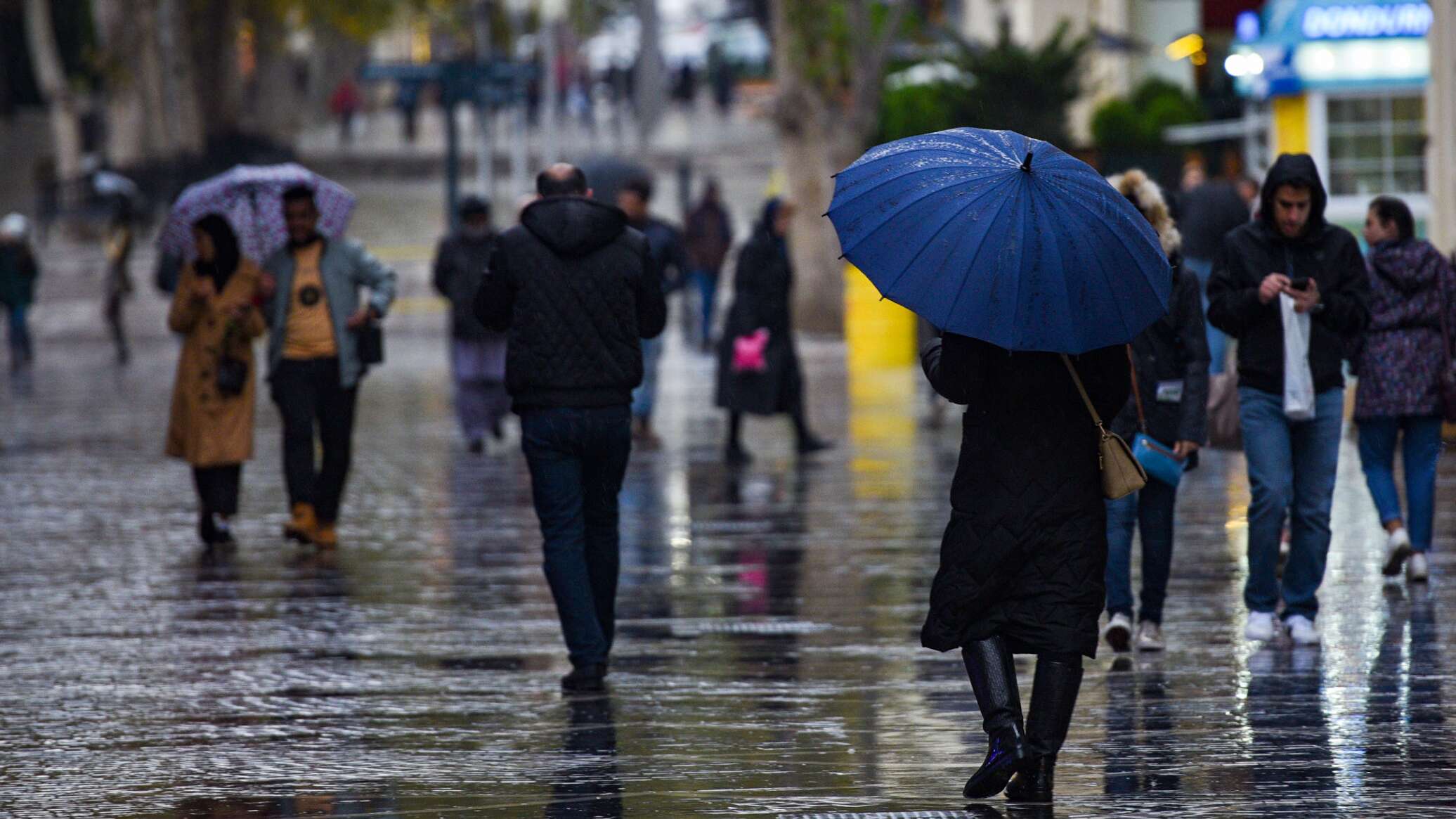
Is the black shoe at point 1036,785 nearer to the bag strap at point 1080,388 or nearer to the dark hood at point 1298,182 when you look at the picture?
the bag strap at point 1080,388

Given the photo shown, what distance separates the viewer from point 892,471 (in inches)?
555

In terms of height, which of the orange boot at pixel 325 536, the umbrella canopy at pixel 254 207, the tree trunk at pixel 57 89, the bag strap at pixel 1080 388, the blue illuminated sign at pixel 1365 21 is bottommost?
the orange boot at pixel 325 536

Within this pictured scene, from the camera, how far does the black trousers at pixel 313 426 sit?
36.4 ft

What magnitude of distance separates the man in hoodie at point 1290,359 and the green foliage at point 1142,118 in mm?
20033

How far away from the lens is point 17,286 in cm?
2503

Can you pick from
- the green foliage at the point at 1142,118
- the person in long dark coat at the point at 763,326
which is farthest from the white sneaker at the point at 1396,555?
the green foliage at the point at 1142,118

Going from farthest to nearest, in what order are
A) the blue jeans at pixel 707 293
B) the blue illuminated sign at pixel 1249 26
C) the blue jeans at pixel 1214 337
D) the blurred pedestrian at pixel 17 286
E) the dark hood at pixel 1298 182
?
1. the blue jeans at pixel 707 293
2. the blurred pedestrian at pixel 17 286
3. the blue illuminated sign at pixel 1249 26
4. the blue jeans at pixel 1214 337
5. the dark hood at pixel 1298 182

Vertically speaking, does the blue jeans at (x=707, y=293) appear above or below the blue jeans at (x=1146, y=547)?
above

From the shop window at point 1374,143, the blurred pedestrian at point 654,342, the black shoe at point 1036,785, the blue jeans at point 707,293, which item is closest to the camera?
the black shoe at point 1036,785

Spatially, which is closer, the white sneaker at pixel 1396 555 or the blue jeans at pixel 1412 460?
the white sneaker at pixel 1396 555

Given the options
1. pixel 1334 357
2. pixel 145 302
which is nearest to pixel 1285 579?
pixel 1334 357

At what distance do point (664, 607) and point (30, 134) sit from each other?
4881 centimetres

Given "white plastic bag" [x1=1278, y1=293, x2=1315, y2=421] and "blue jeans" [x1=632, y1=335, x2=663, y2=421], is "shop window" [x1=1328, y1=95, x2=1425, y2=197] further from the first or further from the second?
"white plastic bag" [x1=1278, y1=293, x2=1315, y2=421]

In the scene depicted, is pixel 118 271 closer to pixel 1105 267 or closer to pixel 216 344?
pixel 216 344
